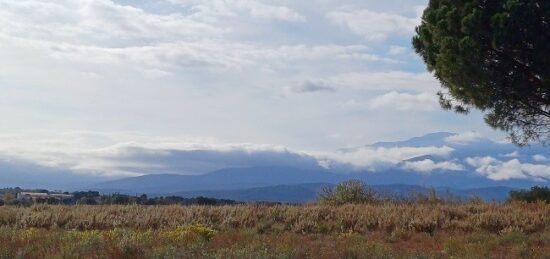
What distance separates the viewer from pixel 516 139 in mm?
24703

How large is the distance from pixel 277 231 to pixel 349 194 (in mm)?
7969

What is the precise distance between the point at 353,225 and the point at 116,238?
6.89 m

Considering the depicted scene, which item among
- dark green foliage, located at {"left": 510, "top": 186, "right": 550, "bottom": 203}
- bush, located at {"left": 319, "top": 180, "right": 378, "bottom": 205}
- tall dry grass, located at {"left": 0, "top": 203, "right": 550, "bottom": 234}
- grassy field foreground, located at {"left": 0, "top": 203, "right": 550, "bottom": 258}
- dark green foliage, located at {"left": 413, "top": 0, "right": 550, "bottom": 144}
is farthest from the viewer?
bush, located at {"left": 319, "top": 180, "right": 378, "bottom": 205}

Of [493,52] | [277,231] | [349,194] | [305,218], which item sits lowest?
[277,231]

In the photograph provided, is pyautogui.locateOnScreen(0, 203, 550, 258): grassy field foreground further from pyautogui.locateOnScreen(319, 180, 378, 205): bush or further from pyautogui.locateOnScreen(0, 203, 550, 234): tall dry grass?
pyautogui.locateOnScreen(319, 180, 378, 205): bush

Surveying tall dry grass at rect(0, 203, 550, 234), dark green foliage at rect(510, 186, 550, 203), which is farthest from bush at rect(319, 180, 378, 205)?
dark green foliage at rect(510, 186, 550, 203)

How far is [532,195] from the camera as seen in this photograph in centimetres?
2330

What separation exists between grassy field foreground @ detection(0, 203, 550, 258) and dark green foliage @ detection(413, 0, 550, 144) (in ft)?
13.3

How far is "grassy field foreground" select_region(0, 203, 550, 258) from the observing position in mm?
10938

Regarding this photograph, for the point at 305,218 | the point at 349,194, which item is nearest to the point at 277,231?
the point at 305,218

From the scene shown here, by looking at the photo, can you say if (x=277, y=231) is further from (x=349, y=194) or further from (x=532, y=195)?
(x=532, y=195)

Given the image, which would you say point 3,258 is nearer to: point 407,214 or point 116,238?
point 116,238

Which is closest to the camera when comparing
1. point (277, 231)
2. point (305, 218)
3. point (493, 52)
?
point (277, 231)

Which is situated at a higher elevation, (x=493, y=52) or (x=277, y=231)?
(x=493, y=52)
